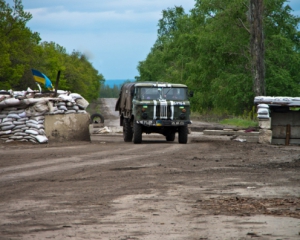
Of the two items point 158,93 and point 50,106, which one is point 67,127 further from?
point 158,93

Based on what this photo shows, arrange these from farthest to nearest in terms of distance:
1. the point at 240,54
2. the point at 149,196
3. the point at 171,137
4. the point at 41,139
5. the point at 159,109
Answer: the point at 240,54 → the point at 171,137 → the point at 159,109 → the point at 41,139 → the point at 149,196

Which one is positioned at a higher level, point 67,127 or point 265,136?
point 67,127

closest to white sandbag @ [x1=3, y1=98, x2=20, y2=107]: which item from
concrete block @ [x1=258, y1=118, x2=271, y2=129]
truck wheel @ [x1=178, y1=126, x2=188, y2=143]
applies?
truck wheel @ [x1=178, y1=126, x2=188, y2=143]

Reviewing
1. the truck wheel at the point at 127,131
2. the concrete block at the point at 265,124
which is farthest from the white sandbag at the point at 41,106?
the concrete block at the point at 265,124

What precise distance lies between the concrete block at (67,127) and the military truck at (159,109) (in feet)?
5.89

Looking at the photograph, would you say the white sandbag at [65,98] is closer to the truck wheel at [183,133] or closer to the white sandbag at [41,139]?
the white sandbag at [41,139]

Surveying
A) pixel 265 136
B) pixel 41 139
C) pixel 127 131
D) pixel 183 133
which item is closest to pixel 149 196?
pixel 41 139

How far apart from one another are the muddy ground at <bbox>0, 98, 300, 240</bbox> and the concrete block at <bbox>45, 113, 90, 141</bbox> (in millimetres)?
5418

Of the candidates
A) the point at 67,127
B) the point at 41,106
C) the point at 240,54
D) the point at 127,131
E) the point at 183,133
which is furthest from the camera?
the point at 240,54

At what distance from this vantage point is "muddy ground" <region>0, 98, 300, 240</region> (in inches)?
314

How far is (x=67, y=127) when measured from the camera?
25.4 metres

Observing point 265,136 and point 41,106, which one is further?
point 265,136

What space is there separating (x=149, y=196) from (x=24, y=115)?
1434cm

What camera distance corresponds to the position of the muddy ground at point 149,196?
314 inches
